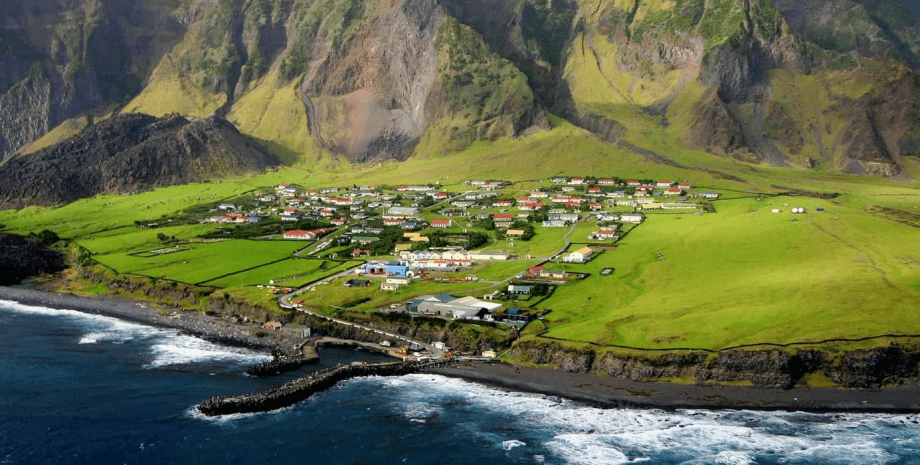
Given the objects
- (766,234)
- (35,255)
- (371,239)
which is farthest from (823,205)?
(35,255)

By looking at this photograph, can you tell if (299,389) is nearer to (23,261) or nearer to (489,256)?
(489,256)

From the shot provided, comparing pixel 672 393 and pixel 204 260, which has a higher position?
pixel 204 260

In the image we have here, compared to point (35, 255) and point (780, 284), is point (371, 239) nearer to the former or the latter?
point (35, 255)

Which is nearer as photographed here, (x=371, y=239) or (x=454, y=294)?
(x=454, y=294)

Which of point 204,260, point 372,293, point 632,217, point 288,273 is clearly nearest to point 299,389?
point 372,293

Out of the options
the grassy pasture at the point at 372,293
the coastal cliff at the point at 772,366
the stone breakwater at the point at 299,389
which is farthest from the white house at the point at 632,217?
the stone breakwater at the point at 299,389

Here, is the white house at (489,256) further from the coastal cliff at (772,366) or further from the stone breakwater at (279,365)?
the coastal cliff at (772,366)
